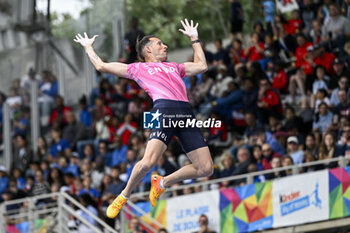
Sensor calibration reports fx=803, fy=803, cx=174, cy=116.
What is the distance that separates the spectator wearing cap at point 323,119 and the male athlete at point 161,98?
5.72m

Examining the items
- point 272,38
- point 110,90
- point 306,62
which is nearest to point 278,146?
point 306,62

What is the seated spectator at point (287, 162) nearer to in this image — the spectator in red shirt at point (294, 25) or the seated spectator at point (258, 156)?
the seated spectator at point (258, 156)

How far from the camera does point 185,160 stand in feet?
47.8

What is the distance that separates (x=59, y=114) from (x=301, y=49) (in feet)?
20.5

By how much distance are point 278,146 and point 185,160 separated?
175cm

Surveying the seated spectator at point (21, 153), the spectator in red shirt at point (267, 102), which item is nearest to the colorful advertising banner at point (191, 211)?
the spectator in red shirt at point (267, 102)

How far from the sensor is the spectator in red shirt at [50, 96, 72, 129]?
1858 centimetres

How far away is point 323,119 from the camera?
45.9 ft

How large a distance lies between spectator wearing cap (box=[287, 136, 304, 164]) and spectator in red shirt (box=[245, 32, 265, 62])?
3.28 m

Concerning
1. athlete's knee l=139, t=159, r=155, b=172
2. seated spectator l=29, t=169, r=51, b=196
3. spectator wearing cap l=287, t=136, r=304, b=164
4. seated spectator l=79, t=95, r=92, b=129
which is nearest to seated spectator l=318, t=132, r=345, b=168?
spectator wearing cap l=287, t=136, r=304, b=164

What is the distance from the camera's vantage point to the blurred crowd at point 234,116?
1388 centimetres

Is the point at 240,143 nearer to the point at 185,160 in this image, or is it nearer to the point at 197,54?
the point at 185,160

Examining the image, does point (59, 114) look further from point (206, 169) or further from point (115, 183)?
point (206, 169)

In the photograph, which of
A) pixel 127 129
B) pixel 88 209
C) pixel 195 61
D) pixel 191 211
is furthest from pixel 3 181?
pixel 195 61
